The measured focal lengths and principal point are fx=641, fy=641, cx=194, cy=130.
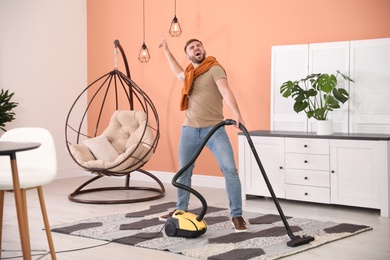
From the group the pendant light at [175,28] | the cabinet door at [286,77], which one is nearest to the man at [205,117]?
the cabinet door at [286,77]

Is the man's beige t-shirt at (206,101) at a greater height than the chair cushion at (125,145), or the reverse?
the man's beige t-shirt at (206,101)

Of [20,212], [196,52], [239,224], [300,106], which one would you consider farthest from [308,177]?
[20,212]

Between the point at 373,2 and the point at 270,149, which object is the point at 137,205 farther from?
the point at 373,2

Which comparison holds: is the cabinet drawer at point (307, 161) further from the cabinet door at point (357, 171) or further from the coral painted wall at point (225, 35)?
the coral painted wall at point (225, 35)

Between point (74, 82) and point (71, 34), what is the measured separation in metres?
0.60

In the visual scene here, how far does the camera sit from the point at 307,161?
5645 millimetres

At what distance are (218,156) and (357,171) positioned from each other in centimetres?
146

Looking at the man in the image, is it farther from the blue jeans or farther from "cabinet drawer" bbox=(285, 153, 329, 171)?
"cabinet drawer" bbox=(285, 153, 329, 171)

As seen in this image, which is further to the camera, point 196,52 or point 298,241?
point 196,52

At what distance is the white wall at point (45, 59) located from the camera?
7.34 metres

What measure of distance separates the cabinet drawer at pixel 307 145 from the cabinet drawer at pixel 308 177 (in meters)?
A: 0.18

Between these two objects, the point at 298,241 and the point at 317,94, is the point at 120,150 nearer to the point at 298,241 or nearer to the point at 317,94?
the point at 317,94

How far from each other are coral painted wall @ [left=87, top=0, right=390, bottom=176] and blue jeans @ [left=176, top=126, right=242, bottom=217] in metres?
Result: 1.98

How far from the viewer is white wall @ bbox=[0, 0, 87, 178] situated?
24.1 feet
